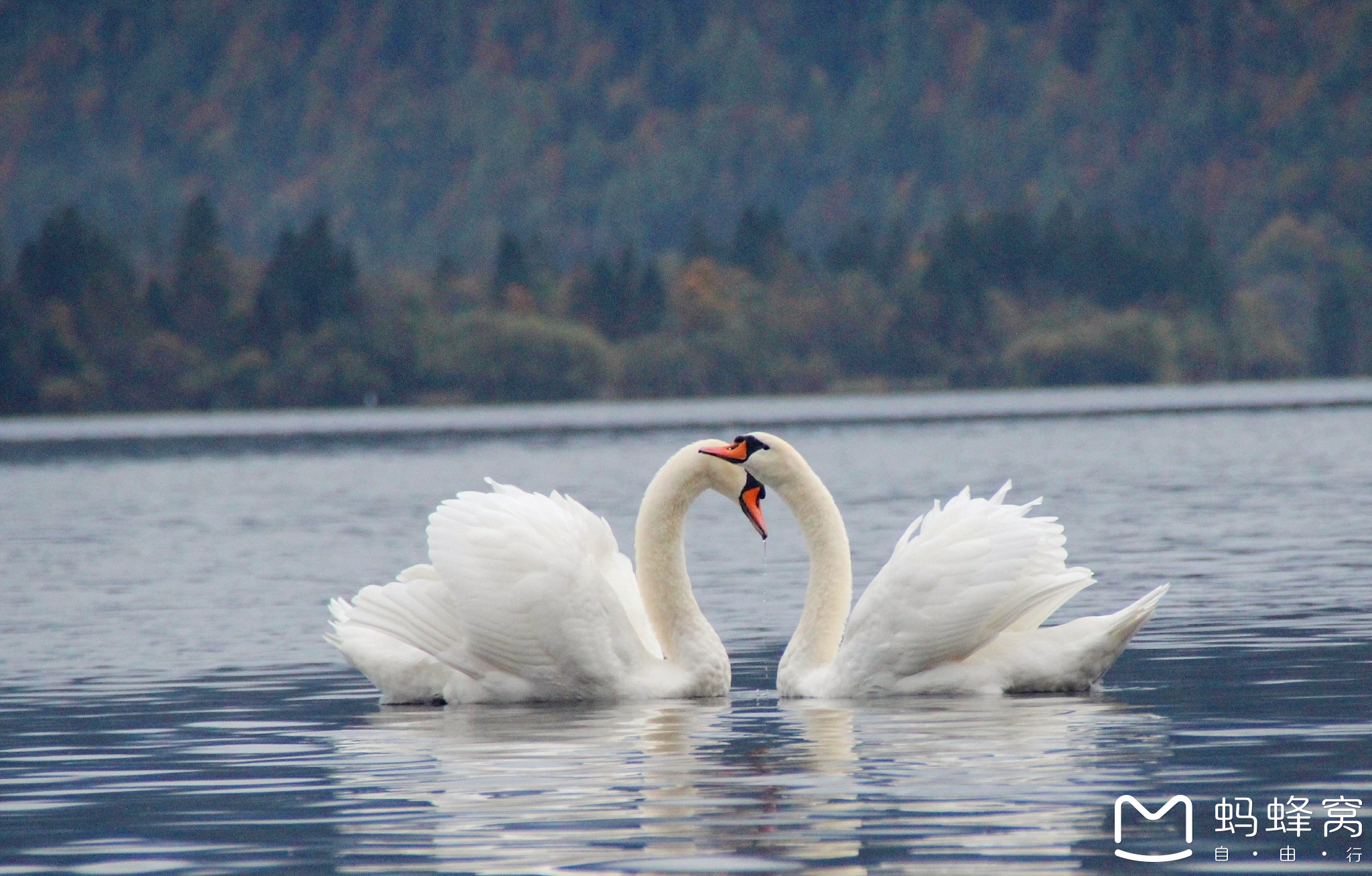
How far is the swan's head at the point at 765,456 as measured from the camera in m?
15.6

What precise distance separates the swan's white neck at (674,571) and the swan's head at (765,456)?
14 cm

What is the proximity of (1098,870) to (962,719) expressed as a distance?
14.0 ft

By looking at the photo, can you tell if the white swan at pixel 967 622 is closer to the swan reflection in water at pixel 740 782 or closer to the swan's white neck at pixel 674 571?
the swan reflection in water at pixel 740 782

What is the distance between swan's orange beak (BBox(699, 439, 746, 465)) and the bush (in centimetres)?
16394

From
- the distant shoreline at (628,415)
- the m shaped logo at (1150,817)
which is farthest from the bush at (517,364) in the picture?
the m shaped logo at (1150,817)

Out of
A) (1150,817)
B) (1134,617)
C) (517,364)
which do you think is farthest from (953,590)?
(517,364)

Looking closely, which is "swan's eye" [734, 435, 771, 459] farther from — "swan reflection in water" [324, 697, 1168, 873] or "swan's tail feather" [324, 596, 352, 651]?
"swan's tail feather" [324, 596, 352, 651]

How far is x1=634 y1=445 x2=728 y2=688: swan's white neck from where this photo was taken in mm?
15289

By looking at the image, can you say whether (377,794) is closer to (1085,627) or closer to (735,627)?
(1085,627)

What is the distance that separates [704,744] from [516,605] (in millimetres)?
1900

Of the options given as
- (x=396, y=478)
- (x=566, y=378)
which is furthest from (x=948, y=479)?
(x=566, y=378)

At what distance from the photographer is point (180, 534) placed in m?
36.5

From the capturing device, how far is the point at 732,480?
1576 cm

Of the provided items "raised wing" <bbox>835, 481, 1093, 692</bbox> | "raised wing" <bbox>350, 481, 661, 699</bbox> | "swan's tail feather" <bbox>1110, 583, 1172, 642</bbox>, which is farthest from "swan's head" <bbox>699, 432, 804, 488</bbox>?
"swan's tail feather" <bbox>1110, 583, 1172, 642</bbox>
